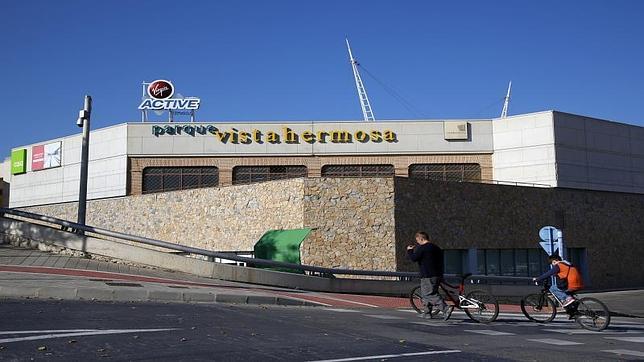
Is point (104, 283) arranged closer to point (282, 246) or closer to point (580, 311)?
point (282, 246)

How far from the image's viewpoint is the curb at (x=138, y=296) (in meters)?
13.5

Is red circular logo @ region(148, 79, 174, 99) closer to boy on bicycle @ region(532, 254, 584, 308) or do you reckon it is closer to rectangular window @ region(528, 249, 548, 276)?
rectangular window @ region(528, 249, 548, 276)

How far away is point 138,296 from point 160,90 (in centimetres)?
3135

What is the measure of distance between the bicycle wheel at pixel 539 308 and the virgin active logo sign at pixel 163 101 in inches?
1260

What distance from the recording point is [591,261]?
1348 inches

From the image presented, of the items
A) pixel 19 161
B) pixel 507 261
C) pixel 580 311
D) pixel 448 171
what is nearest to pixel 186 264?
pixel 580 311

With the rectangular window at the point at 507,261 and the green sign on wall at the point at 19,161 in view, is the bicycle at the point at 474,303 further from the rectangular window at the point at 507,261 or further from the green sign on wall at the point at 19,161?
the green sign on wall at the point at 19,161

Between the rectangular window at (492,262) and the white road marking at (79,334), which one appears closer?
A: the white road marking at (79,334)

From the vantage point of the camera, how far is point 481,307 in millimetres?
13375

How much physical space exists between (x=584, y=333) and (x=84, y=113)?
19.0 m

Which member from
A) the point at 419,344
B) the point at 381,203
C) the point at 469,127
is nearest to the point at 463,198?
the point at 381,203

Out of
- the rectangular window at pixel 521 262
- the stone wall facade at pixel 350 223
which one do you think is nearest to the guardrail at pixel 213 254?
the stone wall facade at pixel 350 223

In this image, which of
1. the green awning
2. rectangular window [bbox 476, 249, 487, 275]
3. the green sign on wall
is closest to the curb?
the green awning

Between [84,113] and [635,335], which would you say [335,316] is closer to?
[635,335]
